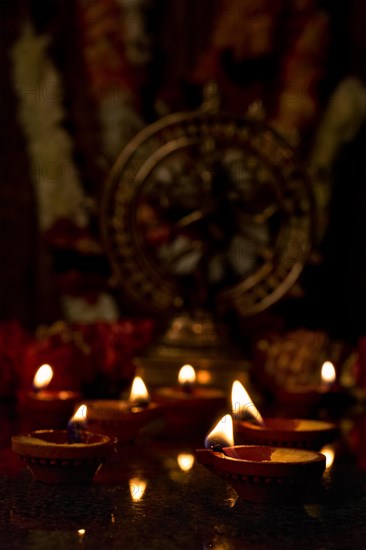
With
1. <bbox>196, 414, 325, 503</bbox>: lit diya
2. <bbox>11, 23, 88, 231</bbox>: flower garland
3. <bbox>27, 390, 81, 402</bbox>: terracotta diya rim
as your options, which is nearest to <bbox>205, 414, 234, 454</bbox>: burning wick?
<bbox>196, 414, 325, 503</bbox>: lit diya

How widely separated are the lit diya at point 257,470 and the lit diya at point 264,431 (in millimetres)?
65

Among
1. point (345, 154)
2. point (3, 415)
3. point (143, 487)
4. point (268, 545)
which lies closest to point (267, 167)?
point (345, 154)

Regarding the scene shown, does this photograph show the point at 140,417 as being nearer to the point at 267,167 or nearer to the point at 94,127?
the point at 267,167

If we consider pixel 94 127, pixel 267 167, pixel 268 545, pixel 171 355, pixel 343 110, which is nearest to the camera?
pixel 268 545

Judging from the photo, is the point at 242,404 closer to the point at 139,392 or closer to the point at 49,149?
the point at 139,392

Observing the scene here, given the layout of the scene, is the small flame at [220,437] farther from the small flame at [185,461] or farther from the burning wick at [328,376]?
the burning wick at [328,376]

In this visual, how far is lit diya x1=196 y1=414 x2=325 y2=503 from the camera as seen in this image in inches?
25.8

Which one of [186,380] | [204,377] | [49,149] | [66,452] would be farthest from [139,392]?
[49,149]

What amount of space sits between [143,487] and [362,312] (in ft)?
3.05

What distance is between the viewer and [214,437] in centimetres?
70

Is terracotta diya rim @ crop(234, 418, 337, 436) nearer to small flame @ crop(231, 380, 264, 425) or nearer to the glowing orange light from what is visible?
small flame @ crop(231, 380, 264, 425)

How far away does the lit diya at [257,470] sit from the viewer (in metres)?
0.66

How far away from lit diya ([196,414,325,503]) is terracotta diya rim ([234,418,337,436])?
72 millimetres

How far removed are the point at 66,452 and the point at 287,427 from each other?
26cm
